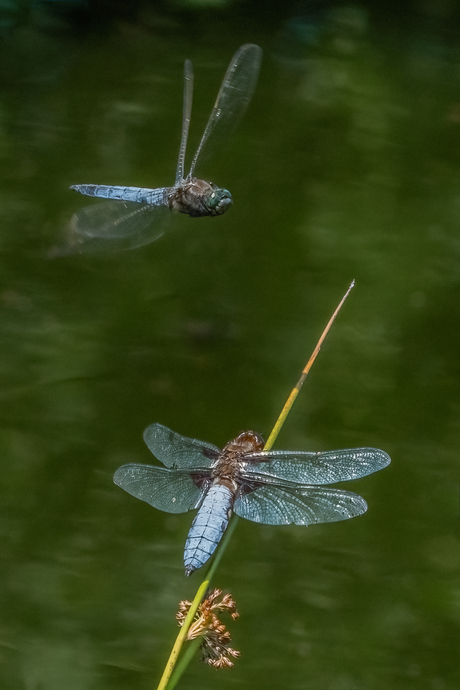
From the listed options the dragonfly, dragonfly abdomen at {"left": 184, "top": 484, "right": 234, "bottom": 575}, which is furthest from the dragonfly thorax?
dragonfly abdomen at {"left": 184, "top": 484, "right": 234, "bottom": 575}

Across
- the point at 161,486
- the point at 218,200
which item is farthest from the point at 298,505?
the point at 218,200

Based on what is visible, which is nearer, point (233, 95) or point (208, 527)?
point (208, 527)

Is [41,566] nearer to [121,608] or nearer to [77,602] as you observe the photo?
[77,602]

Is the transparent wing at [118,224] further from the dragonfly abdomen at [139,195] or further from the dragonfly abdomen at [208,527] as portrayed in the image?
the dragonfly abdomen at [208,527]

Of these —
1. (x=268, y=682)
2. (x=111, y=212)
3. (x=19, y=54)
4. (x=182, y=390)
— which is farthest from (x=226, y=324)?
(x=19, y=54)

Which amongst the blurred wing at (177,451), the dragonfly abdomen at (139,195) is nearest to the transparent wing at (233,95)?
the dragonfly abdomen at (139,195)

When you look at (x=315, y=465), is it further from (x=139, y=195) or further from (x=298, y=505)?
(x=139, y=195)
